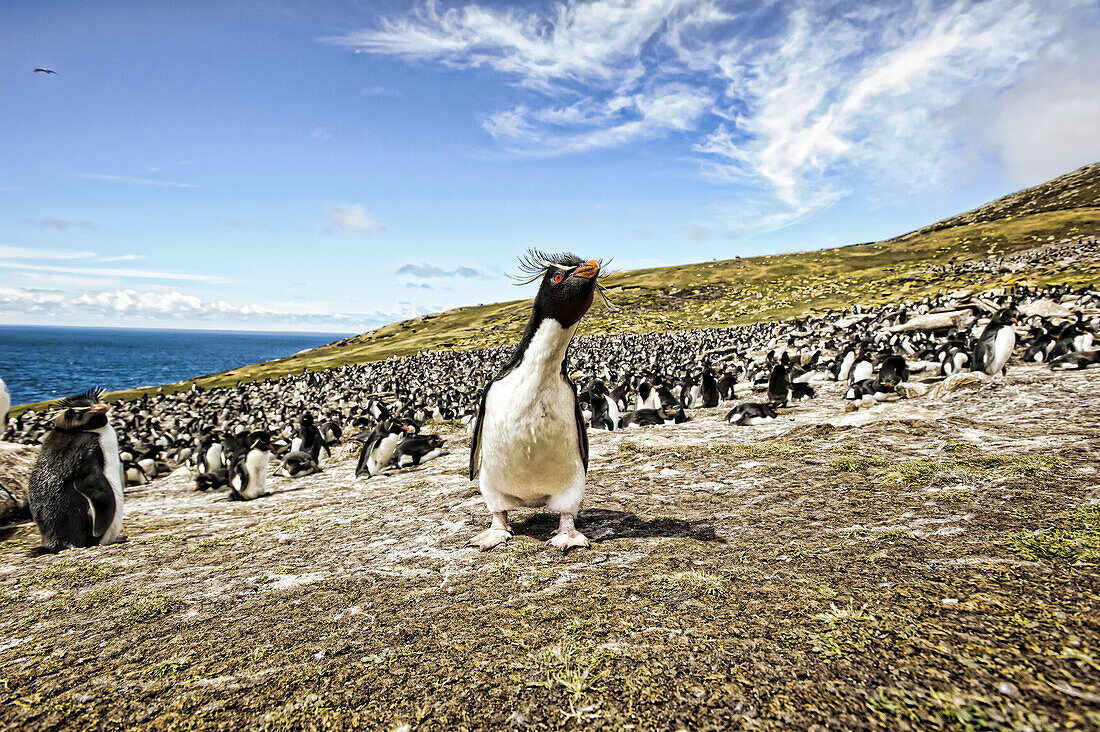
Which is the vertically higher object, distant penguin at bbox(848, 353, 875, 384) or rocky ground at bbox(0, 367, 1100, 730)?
rocky ground at bbox(0, 367, 1100, 730)

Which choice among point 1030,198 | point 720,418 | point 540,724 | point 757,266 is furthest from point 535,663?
point 1030,198

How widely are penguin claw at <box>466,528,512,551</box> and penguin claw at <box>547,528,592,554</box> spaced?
48 cm

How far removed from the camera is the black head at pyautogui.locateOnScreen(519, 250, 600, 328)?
4.33 meters

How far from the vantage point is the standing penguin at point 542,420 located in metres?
4.46

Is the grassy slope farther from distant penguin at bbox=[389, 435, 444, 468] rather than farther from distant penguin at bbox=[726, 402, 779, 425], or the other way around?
distant penguin at bbox=[389, 435, 444, 468]

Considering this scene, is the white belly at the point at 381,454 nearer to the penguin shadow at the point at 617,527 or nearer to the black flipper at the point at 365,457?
the black flipper at the point at 365,457

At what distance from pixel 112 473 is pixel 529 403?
255 inches

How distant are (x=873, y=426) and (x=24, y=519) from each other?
1489 centimetres

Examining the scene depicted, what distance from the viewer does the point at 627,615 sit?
10.8ft

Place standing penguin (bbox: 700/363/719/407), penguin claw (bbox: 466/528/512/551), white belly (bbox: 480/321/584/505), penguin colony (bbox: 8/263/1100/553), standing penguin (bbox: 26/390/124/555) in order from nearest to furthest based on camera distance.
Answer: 1. white belly (bbox: 480/321/584/505)
2. penguin colony (bbox: 8/263/1100/553)
3. penguin claw (bbox: 466/528/512/551)
4. standing penguin (bbox: 26/390/124/555)
5. standing penguin (bbox: 700/363/719/407)

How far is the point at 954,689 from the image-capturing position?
2287 millimetres

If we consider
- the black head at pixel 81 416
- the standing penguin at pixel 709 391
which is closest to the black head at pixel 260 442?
the black head at pixel 81 416

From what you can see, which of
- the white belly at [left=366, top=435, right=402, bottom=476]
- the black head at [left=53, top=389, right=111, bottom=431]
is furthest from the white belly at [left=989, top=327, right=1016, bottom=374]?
the black head at [left=53, top=389, right=111, bottom=431]

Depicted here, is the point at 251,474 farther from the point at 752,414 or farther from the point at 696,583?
the point at 752,414
